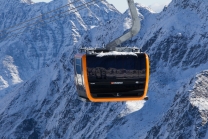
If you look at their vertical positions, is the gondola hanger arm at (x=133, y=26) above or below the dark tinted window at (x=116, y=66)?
above

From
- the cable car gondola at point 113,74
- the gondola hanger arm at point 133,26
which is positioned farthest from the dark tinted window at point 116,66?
the gondola hanger arm at point 133,26

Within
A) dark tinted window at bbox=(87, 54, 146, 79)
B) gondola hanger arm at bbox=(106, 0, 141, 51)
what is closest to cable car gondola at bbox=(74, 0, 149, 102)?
dark tinted window at bbox=(87, 54, 146, 79)

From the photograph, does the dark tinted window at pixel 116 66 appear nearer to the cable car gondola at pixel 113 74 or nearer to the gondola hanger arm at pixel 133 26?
the cable car gondola at pixel 113 74

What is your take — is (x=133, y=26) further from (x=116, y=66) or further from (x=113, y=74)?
(x=116, y=66)

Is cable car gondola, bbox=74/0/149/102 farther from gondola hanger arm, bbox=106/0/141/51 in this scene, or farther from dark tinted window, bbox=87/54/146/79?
gondola hanger arm, bbox=106/0/141/51

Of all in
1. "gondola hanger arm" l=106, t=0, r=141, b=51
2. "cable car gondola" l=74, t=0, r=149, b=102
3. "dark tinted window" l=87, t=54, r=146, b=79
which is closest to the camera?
"gondola hanger arm" l=106, t=0, r=141, b=51

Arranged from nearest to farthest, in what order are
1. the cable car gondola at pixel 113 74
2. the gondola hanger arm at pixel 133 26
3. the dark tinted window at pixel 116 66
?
1. the gondola hanger arm at pixel 133 26
2. the cable car gondola at pixel 113 74
3. the dark tinted window at pixel 116 66

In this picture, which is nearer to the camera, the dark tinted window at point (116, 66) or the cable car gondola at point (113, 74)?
the cable car gondola at point (113, 74)

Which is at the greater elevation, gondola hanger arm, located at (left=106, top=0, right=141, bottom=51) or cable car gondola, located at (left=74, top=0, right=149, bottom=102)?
gondola hanger arm, located at (left=106, top=0, right=141, bottom=51)
